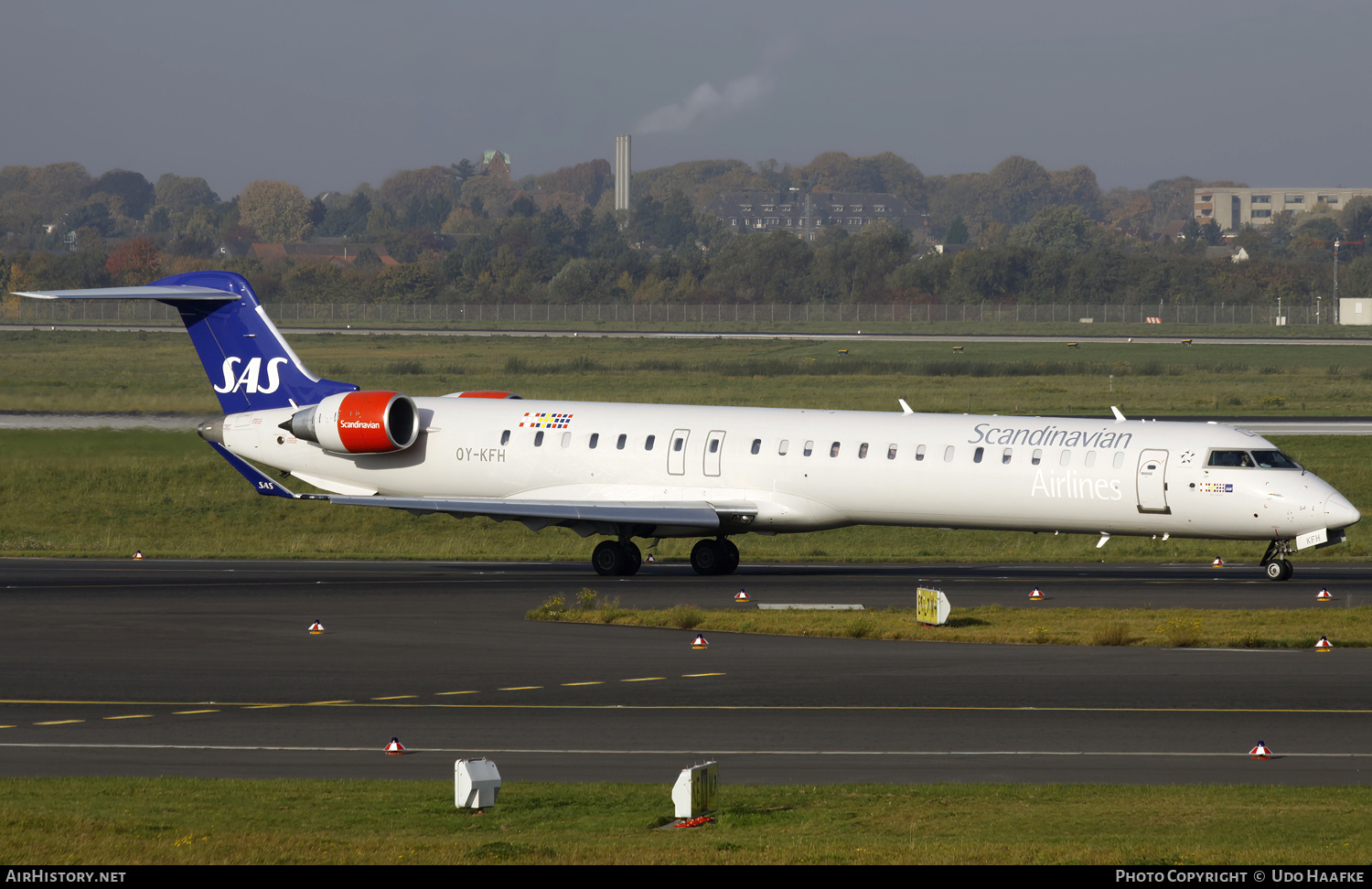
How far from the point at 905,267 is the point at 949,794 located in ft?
531

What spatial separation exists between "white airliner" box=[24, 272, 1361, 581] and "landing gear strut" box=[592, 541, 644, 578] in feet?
0.13

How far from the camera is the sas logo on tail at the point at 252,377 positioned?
3728 centimetres

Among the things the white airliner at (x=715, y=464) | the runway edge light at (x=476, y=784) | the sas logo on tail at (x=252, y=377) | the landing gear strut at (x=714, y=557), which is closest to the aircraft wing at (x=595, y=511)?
the white airliner at (x=715, y=464)

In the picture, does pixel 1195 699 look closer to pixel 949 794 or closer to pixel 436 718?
pixel 949 794

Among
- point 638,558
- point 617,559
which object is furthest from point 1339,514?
point 617,559

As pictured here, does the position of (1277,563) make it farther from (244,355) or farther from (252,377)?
(244,355)

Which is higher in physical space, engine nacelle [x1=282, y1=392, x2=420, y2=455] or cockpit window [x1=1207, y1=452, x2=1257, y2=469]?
engine nacelle [x1=282, y1=392, x2=420, y2=455]

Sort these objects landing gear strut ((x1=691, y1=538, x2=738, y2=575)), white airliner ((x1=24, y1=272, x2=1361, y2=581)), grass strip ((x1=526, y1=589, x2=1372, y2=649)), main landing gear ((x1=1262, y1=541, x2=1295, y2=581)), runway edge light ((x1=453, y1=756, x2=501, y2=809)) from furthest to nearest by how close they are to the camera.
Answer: landing gear strut ((x1=691, y1=538, x2=738, y2=575)), main landing gear ((x1=1262, y1=541, x2=1295, y2=581)), white airliner ((x1=24, y1=272, x2=1361, y2=581)), grass strip ((x1=526, y1=589, x2=1372, y2=649)), runway edge light ((x1=453, y1=756, x2=501, y2=809))

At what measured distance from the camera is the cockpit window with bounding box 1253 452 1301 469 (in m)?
30.3

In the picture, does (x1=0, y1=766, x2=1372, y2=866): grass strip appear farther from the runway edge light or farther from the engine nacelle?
the engine nacelle

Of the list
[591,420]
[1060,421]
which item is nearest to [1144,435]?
[1060,421]

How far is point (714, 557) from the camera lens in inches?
1356

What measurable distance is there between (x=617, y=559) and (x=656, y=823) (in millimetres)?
20898

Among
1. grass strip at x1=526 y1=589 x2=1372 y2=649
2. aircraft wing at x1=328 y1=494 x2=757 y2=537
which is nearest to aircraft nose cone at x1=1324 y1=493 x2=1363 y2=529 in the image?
grass strip at x1=526 y1=589 x2=1372 y2=649
